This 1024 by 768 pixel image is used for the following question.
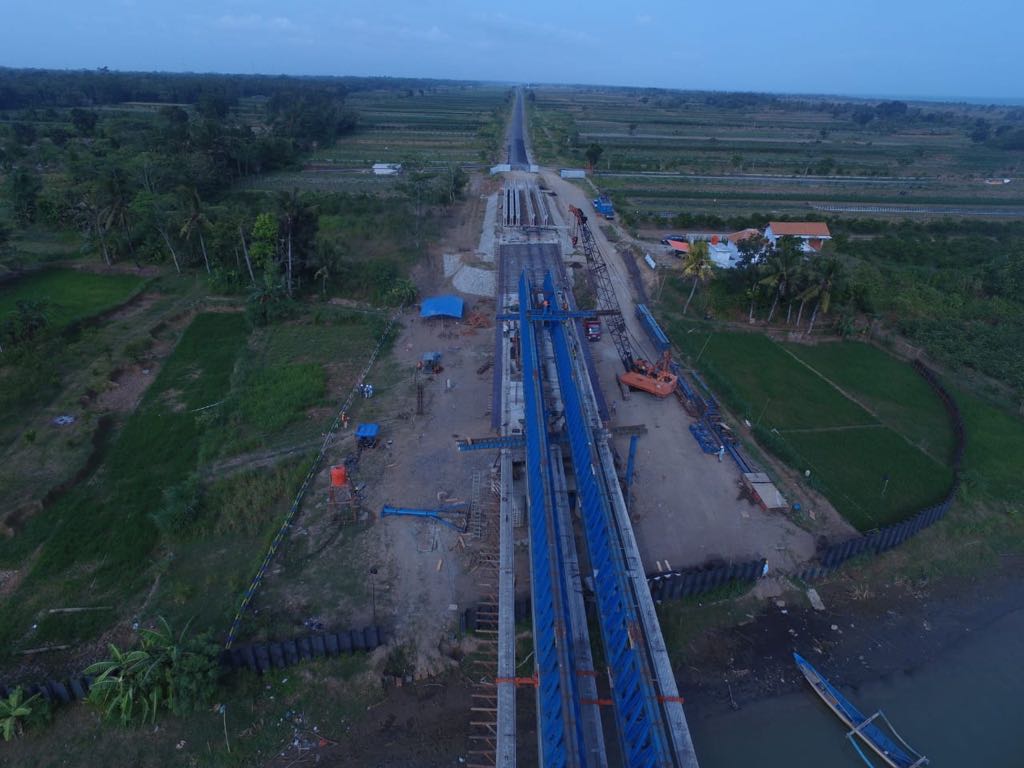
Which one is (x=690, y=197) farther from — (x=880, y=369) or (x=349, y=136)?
(x=349, y=136)

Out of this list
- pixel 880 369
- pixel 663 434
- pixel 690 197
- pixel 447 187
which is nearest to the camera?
pixel 663 434

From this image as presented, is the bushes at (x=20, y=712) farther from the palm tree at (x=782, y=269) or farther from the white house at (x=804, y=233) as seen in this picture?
the white house at (x=804, y=233)

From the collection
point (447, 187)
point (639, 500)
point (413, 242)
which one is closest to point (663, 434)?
point (639, 500)

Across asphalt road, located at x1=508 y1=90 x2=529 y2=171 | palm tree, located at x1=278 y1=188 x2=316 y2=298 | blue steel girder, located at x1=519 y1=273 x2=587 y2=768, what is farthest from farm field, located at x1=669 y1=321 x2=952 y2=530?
asphalt road, located at x1=508 y1=90 x2=529 y2=171

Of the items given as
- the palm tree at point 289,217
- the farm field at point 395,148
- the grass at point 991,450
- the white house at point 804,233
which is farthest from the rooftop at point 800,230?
the farm field at point 395,148

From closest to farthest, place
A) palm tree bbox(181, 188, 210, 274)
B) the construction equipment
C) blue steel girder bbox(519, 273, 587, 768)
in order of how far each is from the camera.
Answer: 1. blue steel girder bbox(519, 273, 587, 768)
2. the construction equipment
3. palm tree bbox(181, 188, 210, 274)

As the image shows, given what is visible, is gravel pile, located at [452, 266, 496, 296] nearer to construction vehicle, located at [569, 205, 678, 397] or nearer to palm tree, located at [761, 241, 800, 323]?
construction vehicle, located at [569, 205, 678, 397]
